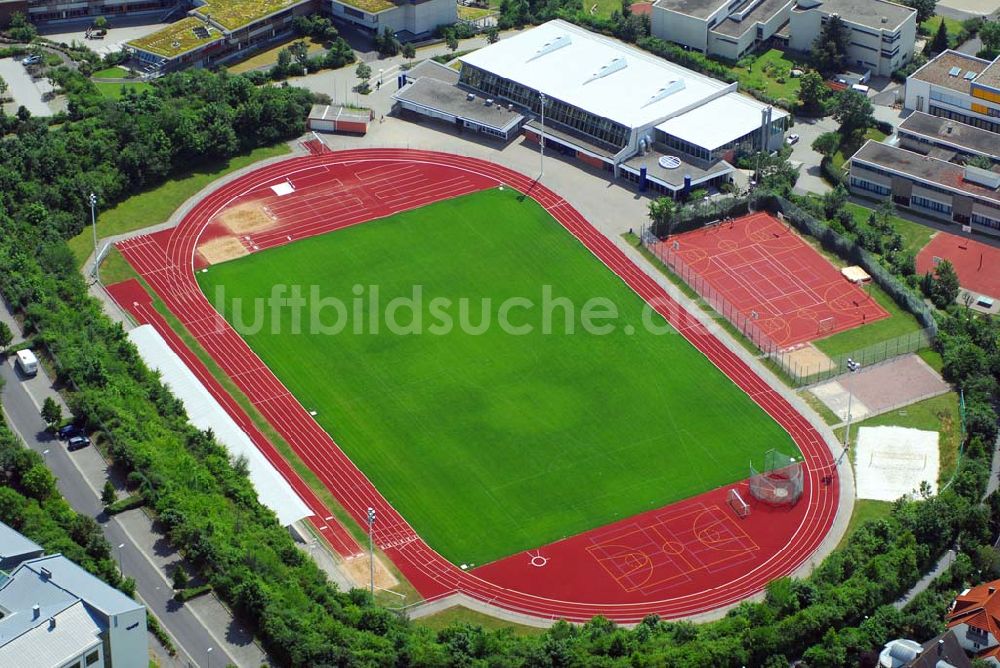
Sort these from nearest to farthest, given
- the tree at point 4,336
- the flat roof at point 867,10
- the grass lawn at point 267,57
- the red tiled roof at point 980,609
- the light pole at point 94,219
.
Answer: the red tiled roof at point 980,609 → the tree at point 4,336 → the light pole at point 94,219 → the flat roof at point 867,10 → the grass lawn at point 267,57

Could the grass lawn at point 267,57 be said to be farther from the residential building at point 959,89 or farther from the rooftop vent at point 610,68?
the residential building at point 959,89

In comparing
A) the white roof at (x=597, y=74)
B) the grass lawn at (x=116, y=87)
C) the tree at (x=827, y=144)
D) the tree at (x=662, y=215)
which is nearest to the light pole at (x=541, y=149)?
the white roof at (x=597, y=74)

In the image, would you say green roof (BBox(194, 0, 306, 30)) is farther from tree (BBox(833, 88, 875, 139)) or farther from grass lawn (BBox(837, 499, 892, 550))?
grass lawn (BBox(837, 499, 892, 550))

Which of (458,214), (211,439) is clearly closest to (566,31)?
(458,214)

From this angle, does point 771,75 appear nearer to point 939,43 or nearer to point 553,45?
point 939,43

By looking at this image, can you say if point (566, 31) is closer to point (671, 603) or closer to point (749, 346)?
point (749, 346)

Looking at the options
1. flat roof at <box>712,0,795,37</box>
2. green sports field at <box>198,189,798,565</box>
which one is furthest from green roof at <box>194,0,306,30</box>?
flat roof at <box>712,0,795,37</box>

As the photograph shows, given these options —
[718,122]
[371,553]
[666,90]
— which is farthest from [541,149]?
[371,553]
